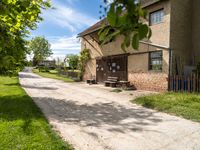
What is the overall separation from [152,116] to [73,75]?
27143 millimetres

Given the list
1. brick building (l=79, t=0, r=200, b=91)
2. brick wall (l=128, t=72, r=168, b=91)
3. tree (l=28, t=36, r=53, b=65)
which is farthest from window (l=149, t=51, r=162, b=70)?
tree (l=28, t=36, r=53, b=65)

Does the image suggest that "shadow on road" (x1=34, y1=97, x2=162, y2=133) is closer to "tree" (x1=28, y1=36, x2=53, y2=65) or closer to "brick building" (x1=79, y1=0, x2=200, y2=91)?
"brick building" (x1=79, y1=0, x2=200, y2=91)

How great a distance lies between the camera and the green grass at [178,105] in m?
9.45

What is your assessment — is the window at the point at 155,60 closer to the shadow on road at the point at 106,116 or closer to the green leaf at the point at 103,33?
the shadow on road at the point at 106,116

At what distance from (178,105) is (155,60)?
702 cm

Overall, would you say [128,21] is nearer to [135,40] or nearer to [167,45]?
[135,40]

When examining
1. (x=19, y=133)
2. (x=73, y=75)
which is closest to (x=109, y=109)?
(x=19, y=133)

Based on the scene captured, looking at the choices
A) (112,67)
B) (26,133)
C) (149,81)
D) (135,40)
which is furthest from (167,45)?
(135,40)

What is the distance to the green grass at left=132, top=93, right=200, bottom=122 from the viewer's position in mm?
9450

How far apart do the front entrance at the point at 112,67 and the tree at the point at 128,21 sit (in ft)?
63.4

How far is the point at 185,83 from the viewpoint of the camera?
1438 cm

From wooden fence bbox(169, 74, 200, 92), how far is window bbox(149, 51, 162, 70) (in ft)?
6.06

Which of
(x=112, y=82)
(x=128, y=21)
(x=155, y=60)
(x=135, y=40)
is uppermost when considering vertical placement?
(x=155, y=60)

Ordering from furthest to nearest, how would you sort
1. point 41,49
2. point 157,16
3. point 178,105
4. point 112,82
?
1. point 41,49
2. point 112,82
3. point 157,16
4. point 178,105
